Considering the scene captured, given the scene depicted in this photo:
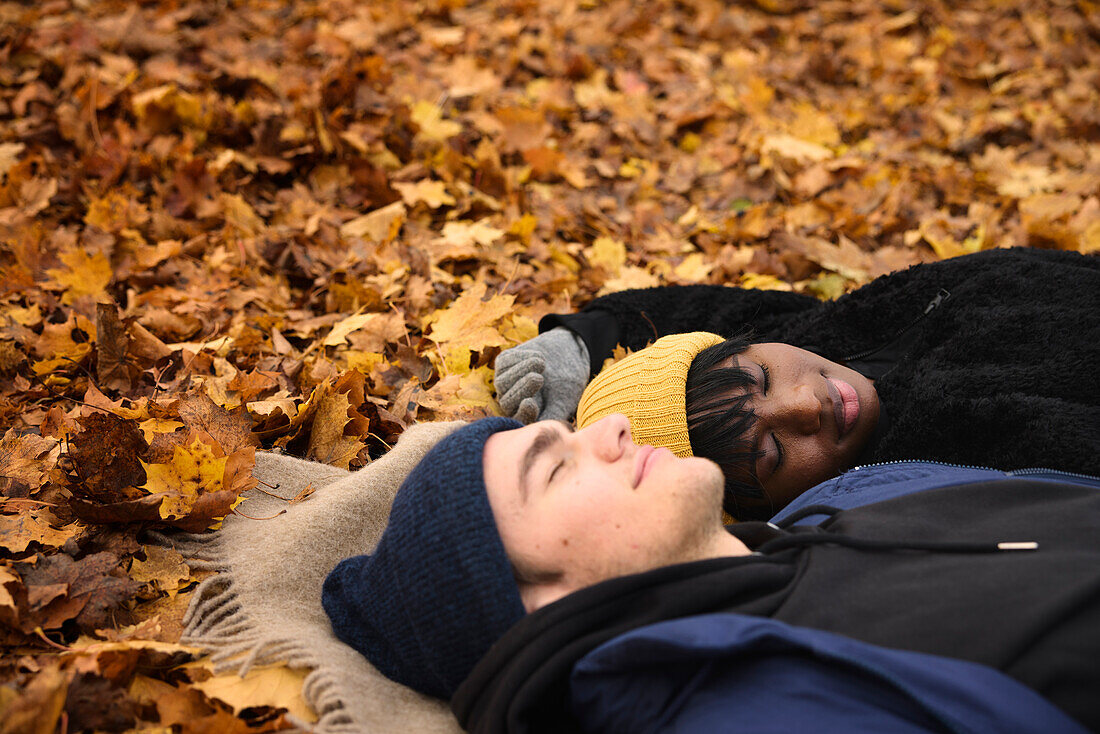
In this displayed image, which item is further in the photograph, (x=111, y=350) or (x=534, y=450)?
(x=111, y=350)

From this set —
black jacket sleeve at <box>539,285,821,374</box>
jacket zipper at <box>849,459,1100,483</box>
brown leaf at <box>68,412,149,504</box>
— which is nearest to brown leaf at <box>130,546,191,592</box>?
brown leaf at <box>68,412,149,504</box>

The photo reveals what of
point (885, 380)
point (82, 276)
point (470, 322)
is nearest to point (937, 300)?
point (885, 380)

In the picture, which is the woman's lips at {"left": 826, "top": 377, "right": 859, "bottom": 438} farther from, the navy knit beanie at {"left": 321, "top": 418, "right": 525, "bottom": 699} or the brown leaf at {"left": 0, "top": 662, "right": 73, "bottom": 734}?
the brown leaf at {"left": 0, "top": 662, "right": 73, "bottom": 734}

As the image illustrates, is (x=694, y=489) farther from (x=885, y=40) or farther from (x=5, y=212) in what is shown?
(x=885, y=40)

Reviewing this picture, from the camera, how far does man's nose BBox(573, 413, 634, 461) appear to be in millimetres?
1868

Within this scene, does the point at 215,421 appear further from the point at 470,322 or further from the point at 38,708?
the point at 470,322

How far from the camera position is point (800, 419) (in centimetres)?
254

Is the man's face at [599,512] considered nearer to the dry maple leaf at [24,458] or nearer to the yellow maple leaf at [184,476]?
the yellow maple leaf at [184,476]

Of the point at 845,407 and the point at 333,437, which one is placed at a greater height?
the point at 845,407

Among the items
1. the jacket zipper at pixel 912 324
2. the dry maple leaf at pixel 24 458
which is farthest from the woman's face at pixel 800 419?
the dry maple leaf at pixel 24 458

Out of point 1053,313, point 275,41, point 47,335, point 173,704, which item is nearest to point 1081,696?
point 1053,313

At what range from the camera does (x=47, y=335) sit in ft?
9.41

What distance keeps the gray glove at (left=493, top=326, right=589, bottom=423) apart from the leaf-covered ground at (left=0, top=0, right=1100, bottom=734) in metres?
0.16

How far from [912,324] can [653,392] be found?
1228mm
